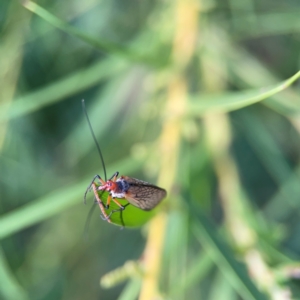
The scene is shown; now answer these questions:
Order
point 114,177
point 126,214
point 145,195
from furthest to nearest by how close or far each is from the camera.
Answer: point 114,177 → point 145,195 → point 126,214

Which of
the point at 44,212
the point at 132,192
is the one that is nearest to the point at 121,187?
the point at 132,192

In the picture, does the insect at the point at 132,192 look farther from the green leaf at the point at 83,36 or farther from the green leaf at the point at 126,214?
the green leaf at the point at 83,36

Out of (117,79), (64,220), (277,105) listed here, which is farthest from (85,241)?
(277,105)

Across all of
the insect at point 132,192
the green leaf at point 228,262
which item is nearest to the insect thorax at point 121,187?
the insect at point 132,192

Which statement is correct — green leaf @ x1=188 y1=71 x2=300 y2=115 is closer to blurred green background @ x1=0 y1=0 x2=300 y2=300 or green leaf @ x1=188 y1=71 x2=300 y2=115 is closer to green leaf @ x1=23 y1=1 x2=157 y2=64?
blurred green background @ x1=0 y1=0 x2=300 y2=300

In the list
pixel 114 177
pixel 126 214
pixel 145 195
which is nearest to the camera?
pixel 126 214

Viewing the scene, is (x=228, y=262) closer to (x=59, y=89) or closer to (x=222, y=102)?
(x=222, y=102)

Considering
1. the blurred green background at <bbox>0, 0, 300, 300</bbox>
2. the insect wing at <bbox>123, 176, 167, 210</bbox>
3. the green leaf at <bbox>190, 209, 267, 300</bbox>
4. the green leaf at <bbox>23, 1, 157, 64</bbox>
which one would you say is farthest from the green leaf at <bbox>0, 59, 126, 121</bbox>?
the green leaf at <bbox>190, 209, 267, 300</bbox>
